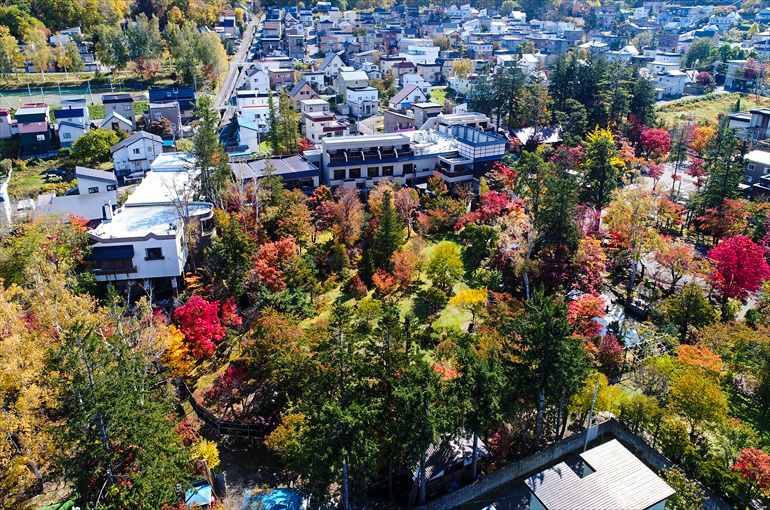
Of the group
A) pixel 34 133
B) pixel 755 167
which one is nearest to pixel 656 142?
pixel 755 167

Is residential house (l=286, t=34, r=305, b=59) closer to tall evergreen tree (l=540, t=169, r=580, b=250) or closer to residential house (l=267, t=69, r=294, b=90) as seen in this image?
residential house (l=267, t=69, r=294, b=90)

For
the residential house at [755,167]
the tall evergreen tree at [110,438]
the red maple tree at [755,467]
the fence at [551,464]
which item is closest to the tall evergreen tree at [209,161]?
the tall evergreen tree at [110,438]

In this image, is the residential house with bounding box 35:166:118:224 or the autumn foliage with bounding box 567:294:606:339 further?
the residential house with bounding box 35:166:118:224

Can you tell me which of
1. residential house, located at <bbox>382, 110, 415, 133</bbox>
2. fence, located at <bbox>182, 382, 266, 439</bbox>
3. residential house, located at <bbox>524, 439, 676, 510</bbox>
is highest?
residential house, located at <bbox>382, 110, 415, 133</bbox>

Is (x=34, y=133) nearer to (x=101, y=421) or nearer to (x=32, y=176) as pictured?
(x=32, y=176)

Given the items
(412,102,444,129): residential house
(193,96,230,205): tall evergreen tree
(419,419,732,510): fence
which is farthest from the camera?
(412,102,444,129): residential house

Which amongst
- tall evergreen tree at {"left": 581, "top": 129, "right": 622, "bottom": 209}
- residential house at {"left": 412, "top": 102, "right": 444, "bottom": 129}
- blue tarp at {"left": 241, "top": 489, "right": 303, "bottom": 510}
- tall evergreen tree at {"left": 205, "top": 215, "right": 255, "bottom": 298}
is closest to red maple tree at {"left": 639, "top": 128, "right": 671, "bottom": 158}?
tall evergreen tree at {"left": 581, "top": 129, "right": 622, "bottom": 209}
